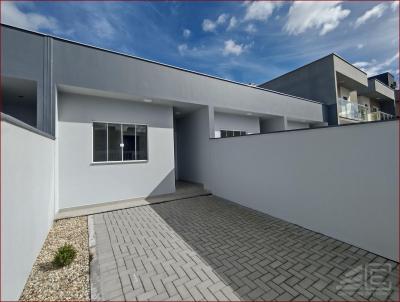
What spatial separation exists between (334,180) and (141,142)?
6.55 m

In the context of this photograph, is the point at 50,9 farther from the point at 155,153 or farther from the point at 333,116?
the point at 333,116

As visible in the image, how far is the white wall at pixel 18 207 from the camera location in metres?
1.97

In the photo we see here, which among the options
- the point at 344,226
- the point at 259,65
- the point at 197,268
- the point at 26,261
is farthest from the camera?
the point at 259,65

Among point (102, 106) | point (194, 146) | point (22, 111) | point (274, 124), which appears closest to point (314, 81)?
point (274, 124)

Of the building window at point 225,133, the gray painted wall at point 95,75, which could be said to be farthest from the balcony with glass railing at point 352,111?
the gray painted wall at point 95,75

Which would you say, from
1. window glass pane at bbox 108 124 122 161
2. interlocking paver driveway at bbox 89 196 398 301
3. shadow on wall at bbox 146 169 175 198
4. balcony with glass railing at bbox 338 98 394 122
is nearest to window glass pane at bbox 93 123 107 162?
window glass pane at bbox 108 124 122 161

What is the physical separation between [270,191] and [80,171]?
6.38 meters

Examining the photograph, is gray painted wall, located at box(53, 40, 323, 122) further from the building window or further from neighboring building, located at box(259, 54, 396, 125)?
neighboring building, located at box(259, 54, 396, 125)

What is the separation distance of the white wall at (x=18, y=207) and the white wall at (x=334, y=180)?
5349mm

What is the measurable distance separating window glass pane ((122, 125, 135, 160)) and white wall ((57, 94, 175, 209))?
285mm

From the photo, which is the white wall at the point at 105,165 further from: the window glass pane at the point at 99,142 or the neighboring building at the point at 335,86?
the neighboring building at the point at 335,86

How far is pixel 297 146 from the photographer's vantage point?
4504 millimetres

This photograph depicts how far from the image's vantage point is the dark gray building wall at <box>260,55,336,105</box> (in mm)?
13828

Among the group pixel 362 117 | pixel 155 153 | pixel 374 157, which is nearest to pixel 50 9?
pixel 155 153
